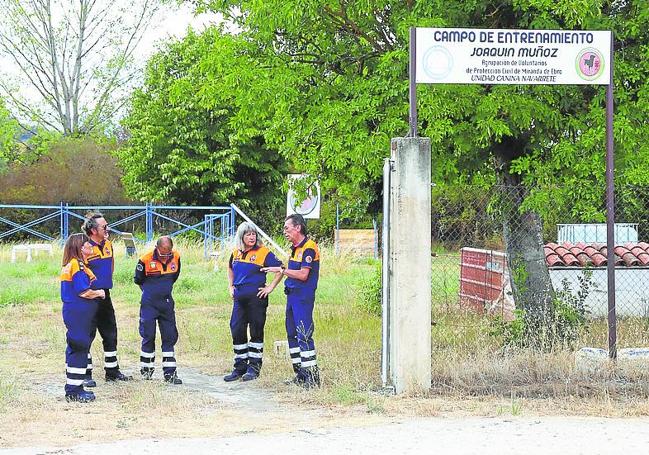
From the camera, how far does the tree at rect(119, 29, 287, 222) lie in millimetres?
37312

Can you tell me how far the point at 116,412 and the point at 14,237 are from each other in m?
30.2

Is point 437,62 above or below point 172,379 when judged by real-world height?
above

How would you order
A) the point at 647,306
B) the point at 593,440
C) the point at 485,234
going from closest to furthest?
the point at 593,440 < the point at 485,234 < the point at 647,306

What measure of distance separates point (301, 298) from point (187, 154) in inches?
1109

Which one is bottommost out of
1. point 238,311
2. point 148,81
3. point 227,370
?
point 227,370

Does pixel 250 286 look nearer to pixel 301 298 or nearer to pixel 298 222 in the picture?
pixel 301 298

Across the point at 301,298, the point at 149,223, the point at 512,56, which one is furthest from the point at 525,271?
the point at 149,223

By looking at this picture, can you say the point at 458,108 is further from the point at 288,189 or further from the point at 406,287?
the point at 288,189

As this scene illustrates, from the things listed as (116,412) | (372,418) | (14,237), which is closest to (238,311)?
(116,412)

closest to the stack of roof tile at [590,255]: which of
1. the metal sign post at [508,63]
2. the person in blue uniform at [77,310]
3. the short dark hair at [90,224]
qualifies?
the metal sign post at [508,63]

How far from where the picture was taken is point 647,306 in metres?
14.5

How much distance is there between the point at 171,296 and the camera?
36.2 ft

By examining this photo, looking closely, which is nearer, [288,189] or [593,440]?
[593,440]

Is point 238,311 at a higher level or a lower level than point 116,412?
higher
